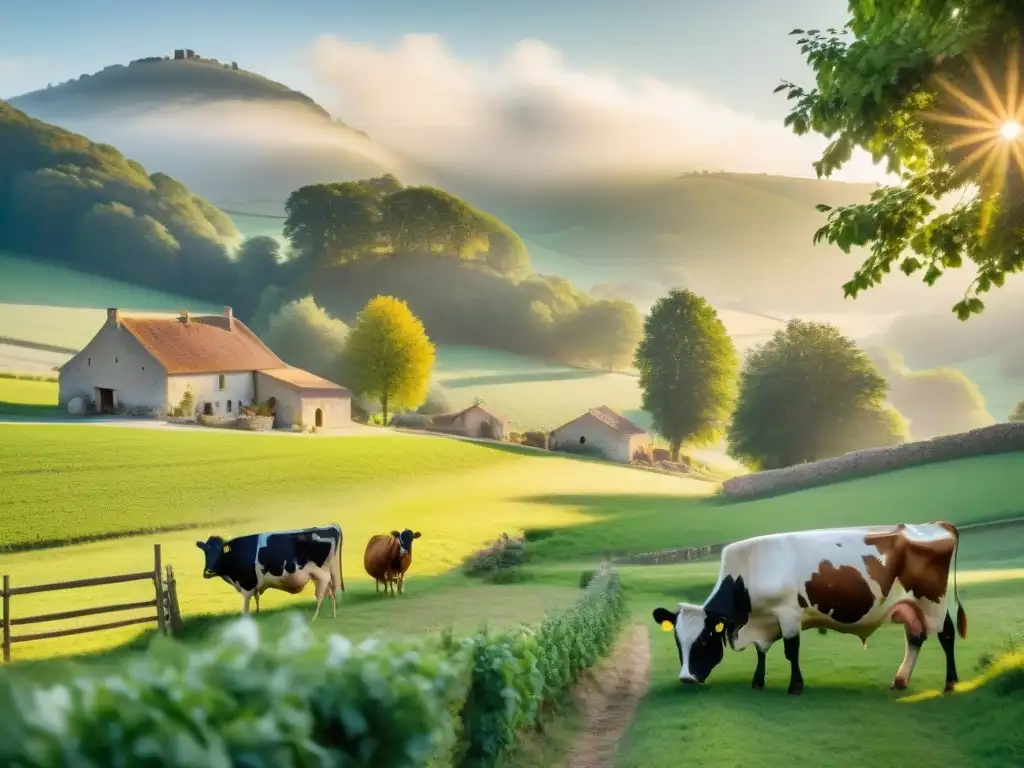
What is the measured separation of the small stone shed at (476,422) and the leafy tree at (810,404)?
705 cm

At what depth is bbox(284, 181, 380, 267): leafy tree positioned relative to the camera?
21562 mm

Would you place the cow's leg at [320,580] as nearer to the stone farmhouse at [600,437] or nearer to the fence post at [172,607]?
the fence post at [172,607]

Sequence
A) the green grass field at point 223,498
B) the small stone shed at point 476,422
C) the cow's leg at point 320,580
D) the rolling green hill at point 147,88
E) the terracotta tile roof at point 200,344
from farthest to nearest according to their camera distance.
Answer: the small stone shed at point 476,422
the rolling green hill at point 147,88
the terracotta tile roof at point 200,344
the green grass field at point 223,498
the cow's leg at point 320,580

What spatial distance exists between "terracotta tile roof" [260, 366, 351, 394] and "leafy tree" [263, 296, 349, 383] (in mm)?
1337

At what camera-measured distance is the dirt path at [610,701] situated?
5.86m

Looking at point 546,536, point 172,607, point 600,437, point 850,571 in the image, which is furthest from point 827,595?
point 600,437

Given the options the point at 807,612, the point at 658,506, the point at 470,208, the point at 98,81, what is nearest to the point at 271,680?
the point at 807,612

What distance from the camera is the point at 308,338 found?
20.1 m

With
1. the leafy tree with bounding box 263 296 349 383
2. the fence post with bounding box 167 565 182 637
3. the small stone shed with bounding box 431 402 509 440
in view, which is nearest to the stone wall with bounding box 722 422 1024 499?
the small stone shed with bounding box 431 402 509 440

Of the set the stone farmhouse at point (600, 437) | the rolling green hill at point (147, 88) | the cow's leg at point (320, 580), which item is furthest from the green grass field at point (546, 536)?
the rolling green hill at point (147, 88)

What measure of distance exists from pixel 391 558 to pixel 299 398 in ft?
18.3

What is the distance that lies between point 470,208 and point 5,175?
10200mm

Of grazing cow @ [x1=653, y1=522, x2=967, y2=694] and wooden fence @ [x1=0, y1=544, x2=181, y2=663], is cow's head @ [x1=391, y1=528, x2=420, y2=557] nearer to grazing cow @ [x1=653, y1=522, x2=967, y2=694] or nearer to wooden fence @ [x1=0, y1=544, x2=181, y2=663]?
wooden fence @ [x1=0, y1=544, x2=181, y2=663]

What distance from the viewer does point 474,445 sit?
19.6 metres
